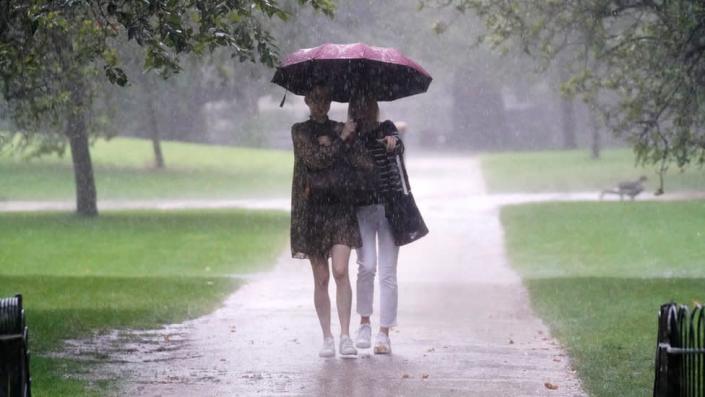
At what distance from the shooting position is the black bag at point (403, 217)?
27.8 feet

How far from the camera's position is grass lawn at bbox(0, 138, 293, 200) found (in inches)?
1510

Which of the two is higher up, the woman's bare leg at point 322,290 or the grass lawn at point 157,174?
the grass lawn at point 157,174

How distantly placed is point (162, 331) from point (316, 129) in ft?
9.33

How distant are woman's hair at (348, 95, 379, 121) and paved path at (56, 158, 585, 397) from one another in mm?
1706

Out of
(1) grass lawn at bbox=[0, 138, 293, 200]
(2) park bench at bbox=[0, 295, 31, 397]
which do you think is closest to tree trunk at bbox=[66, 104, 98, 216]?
(1) grass lawn at bbox=[0, 138, 293, 200]

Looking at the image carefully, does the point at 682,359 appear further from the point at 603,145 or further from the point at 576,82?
the point at 603,145

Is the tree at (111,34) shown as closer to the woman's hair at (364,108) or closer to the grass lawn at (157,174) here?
the woman's hair at (364,108)

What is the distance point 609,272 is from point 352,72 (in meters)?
10.6

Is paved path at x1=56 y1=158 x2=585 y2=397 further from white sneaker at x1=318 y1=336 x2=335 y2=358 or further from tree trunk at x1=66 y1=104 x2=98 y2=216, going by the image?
tree trunk at x1=66 y1=104 x2=98 y2=216

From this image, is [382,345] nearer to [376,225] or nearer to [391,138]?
[376,225]

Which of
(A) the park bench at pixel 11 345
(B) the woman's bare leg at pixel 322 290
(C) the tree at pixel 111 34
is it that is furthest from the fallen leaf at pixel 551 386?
(A) the park bench at pixel 11 345

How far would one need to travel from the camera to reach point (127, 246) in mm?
22188

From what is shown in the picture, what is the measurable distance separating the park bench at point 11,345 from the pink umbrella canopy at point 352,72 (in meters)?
3.65

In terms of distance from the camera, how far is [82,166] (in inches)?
1099
